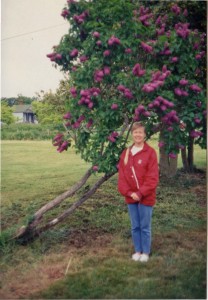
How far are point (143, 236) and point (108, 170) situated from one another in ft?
2.73

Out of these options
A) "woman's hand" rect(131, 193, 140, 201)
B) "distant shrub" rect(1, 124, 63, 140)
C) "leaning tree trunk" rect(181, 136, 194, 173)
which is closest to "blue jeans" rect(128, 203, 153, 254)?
"woman's hand" rect(131, 193, 140, 201)

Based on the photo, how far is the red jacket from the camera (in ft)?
14.0

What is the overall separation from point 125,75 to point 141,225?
1.66m

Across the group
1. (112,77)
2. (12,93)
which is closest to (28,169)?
(12,93)

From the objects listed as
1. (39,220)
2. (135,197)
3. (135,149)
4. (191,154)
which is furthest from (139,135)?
(39,220)

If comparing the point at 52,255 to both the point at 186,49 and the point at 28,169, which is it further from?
the point at 186,49

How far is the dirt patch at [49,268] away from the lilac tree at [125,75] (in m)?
0.91

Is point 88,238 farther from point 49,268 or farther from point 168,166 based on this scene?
point 168,166

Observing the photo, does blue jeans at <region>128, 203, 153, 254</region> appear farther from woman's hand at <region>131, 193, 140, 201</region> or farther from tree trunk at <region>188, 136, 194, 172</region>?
tree trunk at <region>188, 136, 194, 172</region>

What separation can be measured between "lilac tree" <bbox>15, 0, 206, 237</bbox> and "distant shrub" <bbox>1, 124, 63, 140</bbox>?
42 centimetres

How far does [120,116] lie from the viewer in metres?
4.59

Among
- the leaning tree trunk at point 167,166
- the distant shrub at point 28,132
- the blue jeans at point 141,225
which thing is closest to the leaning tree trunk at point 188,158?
the leaning tree trunk at point 167,166

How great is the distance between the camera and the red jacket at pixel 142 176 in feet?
14.0

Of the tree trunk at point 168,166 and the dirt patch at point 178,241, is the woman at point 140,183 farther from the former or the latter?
the tree trunk at point 168,166
